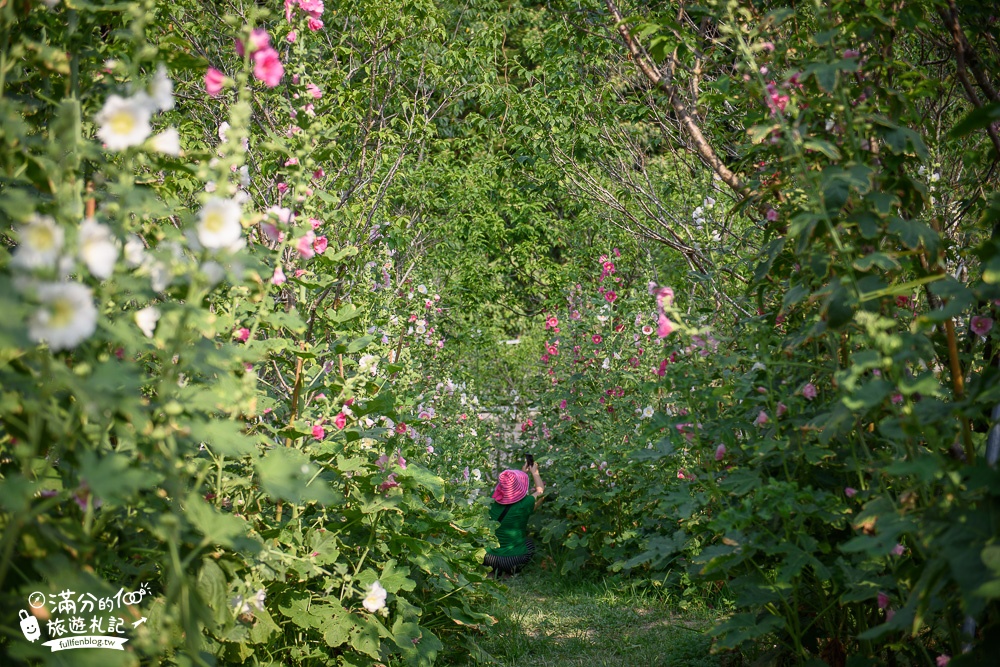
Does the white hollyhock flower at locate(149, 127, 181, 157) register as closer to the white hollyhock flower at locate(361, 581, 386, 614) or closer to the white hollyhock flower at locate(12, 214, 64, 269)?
the white hollyhock flower at locate(12, 214, 64, 269)

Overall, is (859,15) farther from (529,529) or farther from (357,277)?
(529,529)

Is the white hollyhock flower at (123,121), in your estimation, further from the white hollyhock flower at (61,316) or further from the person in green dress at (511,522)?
the person in green dress at (511,522)

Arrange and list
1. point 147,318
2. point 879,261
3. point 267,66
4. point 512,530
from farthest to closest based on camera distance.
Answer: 1. point 512,530
2. point 267,66
3. point 879,261
4. point 147,318

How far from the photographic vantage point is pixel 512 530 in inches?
202

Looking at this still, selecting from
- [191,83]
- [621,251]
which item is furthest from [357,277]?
[621,251]

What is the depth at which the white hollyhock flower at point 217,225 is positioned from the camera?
1.34 meters

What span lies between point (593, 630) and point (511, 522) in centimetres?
144

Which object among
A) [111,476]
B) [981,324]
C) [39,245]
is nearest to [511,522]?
[981,324]

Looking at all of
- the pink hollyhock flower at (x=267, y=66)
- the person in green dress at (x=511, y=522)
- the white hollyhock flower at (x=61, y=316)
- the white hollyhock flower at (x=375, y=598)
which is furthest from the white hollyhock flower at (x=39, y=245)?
the person in green dress at (x=511, y=522)

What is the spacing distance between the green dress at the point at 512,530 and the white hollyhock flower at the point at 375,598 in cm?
279

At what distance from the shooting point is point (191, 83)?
11.7 feet

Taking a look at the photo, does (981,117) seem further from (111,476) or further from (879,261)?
(111,476)

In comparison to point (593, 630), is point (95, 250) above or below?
above

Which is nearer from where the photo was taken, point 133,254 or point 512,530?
point 133,254
